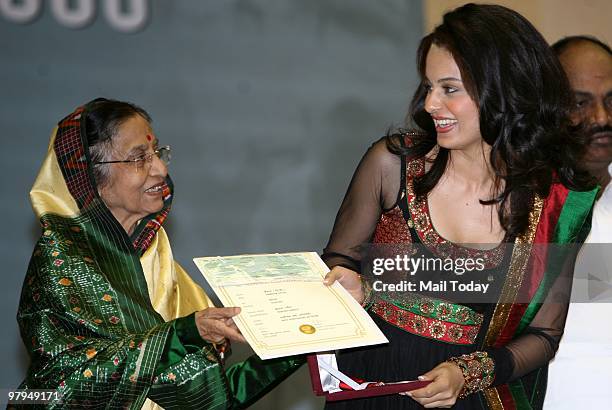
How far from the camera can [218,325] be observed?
2033mm

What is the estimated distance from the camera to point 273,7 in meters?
4.23

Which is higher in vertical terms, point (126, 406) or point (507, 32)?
point (507, 32)

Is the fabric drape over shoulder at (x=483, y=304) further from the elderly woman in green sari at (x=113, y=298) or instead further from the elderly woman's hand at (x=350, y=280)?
the elderly woman in green sari at (x=113, y=298)

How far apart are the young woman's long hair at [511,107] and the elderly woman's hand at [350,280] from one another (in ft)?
0.99

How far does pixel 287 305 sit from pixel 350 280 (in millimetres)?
297

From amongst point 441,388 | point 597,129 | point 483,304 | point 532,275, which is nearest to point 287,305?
point 441,388

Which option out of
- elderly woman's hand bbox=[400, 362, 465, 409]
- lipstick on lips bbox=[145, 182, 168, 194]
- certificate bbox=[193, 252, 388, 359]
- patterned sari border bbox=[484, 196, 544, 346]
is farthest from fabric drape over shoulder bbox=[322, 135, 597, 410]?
lipstick on lips bbox=[145, 182, 168, 194]

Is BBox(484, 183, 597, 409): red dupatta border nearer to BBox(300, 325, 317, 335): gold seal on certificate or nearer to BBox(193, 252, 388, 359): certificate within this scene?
BBox(193, 252, 388, 359): certificate

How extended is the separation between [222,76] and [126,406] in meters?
2.37

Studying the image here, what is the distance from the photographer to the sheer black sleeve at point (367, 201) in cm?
236

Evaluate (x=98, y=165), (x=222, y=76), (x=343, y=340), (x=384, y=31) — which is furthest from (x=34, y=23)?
(x=343, y=340)

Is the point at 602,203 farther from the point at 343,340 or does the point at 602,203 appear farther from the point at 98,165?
the point at 98,165

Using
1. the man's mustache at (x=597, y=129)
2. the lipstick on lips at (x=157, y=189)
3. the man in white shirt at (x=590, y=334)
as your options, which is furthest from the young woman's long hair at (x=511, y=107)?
the lipstick on lips at (x=157, y=189)

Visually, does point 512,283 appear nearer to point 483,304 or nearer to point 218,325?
point 483,304
